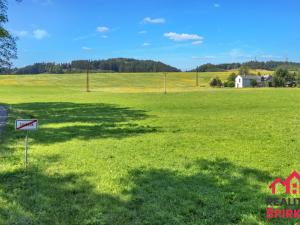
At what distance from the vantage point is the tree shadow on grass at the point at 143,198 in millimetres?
5289

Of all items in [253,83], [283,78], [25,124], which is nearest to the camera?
[25,124]

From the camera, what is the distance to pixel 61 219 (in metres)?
5.29

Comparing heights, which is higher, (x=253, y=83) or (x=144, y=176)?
(x=253, y=83)

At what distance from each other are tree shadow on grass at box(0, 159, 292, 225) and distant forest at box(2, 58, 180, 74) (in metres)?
153

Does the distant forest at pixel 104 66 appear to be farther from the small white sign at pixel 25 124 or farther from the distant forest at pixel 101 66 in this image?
the small white sign at pixel 25 124

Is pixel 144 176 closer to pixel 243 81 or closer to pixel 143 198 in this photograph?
pixel 143 198

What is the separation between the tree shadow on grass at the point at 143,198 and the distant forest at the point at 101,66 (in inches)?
6025

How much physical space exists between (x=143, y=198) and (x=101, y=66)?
169 metres

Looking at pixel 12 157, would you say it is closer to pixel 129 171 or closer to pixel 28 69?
pixel 129 171

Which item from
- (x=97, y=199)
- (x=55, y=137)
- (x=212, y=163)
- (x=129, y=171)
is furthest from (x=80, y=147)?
(x=97, y=199)

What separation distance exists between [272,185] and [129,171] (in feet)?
10.00

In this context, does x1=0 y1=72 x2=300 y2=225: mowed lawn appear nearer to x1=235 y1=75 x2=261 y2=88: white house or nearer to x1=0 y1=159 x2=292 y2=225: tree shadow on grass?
x1=0 y1=159 x2=292 y2=225: tree shadow on grass

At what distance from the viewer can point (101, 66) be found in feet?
564

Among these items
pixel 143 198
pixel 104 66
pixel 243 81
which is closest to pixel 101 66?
pixel 104 66
